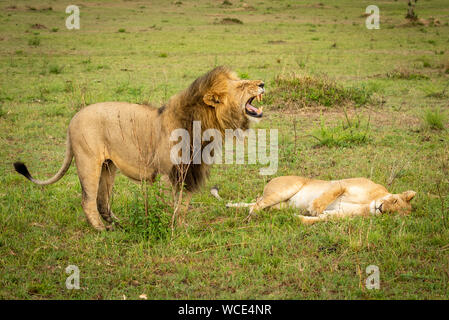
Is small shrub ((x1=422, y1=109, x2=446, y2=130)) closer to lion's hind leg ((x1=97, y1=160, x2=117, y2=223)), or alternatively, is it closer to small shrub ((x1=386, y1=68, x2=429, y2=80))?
small shrub ((x1=386, y1=68, x2=429, y2=80))

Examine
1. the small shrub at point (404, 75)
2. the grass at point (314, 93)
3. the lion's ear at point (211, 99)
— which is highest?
the lion's ear at point (211, 99)

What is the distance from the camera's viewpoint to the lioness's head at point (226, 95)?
481 centimetres

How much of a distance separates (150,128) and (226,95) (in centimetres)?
87

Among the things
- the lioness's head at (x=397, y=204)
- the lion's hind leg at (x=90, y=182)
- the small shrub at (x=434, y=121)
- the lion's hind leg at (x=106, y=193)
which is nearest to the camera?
the lion's hind leg at (x=90, y=182)

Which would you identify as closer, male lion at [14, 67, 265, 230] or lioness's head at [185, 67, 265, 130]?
male lion at [14, 67, 265, 230]

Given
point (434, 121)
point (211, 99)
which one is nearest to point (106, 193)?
point (211, 99)

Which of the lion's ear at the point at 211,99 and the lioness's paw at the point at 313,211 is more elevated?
the lion's ear at the point at 211,99

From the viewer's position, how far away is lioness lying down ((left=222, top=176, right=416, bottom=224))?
505cm

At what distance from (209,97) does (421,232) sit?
2.54 m

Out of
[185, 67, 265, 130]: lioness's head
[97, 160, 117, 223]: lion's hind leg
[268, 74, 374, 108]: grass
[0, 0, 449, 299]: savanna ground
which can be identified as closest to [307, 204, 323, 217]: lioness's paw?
[0, 0, 449, 299]: savanna ground

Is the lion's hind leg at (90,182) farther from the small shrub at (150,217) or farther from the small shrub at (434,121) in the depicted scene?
the small shrub at (434,121)

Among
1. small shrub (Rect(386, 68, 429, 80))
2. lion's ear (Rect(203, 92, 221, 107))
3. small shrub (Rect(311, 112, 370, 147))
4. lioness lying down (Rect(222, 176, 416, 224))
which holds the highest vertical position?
lion's ear (Rect(203, 92, 221, 107))

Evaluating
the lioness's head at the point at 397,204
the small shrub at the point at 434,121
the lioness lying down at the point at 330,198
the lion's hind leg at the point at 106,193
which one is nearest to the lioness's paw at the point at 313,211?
the lioness lying down at the point at 330,198

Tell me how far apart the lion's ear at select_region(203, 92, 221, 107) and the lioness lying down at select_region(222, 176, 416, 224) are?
1284mm
